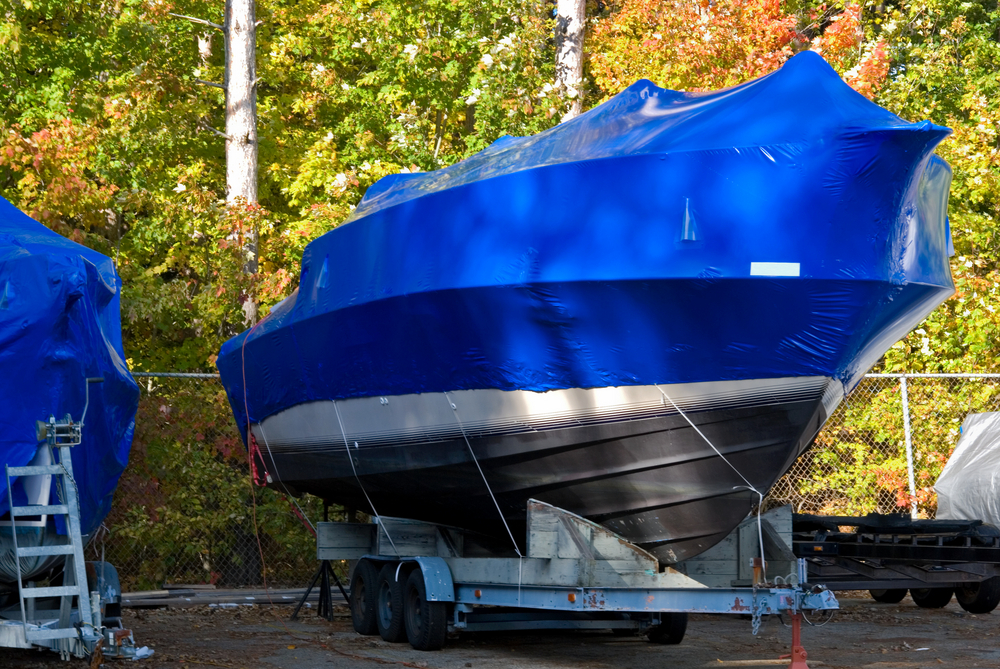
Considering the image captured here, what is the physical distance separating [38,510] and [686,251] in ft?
12.9

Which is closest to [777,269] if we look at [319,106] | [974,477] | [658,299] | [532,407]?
[658,299]

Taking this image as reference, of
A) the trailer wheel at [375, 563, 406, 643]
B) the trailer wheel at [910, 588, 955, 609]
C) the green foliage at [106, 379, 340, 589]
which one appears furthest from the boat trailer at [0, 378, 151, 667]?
Result: the trailer wheel at [910, 588, 955, 609]

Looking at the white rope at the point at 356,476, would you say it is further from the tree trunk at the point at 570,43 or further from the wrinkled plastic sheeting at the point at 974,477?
the tree trunk at the point at 570,43

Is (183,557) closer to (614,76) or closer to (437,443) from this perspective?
(437,443)

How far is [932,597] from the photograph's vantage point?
468 inches

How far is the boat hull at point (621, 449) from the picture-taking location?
693cm

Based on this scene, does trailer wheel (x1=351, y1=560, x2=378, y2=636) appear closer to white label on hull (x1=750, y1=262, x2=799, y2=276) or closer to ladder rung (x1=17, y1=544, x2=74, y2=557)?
ladder rung (x1=17, y1=544, x2=74, y2=557)

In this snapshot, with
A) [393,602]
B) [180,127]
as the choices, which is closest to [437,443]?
[393,602]

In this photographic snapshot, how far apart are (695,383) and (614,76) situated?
12308mm

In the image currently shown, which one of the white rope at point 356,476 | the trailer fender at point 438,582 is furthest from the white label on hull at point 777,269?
the white rope at point 356,476

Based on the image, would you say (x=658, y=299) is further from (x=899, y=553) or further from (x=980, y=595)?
(x=980, y=595)

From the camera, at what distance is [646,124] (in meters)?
7.95

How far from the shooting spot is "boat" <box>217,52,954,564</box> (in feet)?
21.9

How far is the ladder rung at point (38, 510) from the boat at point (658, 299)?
8.09 feet
